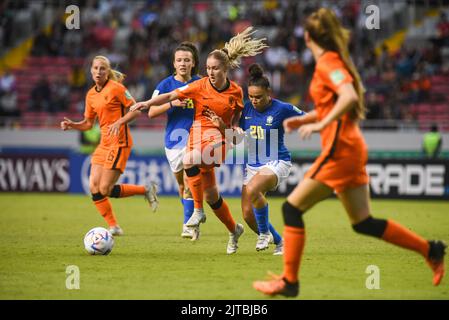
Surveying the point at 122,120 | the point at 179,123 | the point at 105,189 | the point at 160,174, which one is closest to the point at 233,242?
the point at 122,120

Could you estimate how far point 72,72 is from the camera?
26750 mm

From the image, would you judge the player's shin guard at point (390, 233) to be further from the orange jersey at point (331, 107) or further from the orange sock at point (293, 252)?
the orange jersey at point (331, 107)

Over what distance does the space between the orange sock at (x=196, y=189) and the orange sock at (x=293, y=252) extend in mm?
3723

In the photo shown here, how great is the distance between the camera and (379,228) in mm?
7051

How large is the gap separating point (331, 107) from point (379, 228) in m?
1.12

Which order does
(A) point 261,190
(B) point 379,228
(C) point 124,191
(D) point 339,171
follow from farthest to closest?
1. (C) point 124,191
2. (A) point 261,190
3. (B) point 379,228
4. (D) point 339,171

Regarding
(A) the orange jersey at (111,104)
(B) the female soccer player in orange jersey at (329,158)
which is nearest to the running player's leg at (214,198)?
(A) the orange jersey at (111,104)

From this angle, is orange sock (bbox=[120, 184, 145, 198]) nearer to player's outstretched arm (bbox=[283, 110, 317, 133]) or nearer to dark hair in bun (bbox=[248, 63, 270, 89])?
dark hair in bun (bbox=[248, 63, 270, 89])

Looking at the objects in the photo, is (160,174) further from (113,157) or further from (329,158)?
(329,158)

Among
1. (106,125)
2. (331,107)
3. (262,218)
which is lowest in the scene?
(262,218)

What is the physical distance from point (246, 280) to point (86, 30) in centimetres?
2190

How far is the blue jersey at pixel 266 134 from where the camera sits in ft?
32.2

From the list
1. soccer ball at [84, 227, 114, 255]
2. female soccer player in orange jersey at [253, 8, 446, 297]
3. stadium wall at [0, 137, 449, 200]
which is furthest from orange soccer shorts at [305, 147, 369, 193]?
stadium wall at [0, 137, 449, 200]

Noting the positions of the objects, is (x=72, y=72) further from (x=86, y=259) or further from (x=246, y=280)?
(x=246, y=280)
